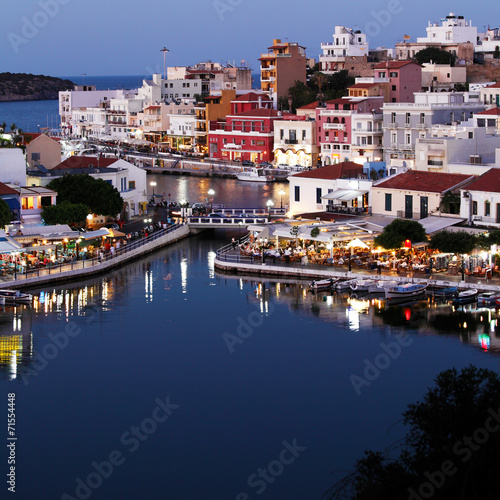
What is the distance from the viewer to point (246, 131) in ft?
205

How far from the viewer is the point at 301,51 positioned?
74562 mm

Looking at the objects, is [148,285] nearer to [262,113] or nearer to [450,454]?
[450,454]

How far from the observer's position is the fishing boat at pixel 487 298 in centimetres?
2539

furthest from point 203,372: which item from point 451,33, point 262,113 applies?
point 451,33

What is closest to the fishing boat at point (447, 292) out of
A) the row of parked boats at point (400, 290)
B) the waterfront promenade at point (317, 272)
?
the row of parked boats at point (400, 290)

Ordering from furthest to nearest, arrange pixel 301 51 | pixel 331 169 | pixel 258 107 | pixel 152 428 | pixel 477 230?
pixel 301 51, pixel 258 107, pixel 331 169, pixel 477 230, pixel 152 428

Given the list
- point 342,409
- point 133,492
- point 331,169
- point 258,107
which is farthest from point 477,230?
point 258,107

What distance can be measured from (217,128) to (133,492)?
51.6 metres

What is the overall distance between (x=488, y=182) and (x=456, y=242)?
12.7 ft

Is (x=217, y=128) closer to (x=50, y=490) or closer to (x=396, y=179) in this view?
(x=396, y=179)

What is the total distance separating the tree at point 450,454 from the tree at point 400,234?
1502cm

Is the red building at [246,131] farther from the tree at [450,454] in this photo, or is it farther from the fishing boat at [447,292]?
the tree at [450,454]

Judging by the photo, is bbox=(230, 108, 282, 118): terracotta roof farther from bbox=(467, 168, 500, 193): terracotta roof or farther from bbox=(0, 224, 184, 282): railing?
bbox=(467, 168, 500, 193): terracotta roof

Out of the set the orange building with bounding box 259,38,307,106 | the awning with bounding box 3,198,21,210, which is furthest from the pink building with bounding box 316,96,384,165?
the awning with bounding box 3,198,21,210
